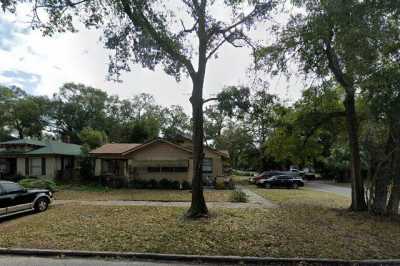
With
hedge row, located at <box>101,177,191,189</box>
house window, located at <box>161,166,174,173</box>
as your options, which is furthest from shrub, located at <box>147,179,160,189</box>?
house window, located at <box>161,166,174,173</box>

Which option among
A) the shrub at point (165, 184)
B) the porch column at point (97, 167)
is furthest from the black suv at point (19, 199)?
the porch column at point (97, 167)

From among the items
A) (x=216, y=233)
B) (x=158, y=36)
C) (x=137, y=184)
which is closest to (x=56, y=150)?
(x=137, y=184)

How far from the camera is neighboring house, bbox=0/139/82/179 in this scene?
28578 mm

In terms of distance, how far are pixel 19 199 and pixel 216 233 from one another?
790cm

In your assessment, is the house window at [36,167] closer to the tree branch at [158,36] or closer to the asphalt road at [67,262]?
the tree branch at [158,36]

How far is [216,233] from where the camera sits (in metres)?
8.80

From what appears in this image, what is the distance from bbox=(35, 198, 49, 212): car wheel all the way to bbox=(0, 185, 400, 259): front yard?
0.83 m

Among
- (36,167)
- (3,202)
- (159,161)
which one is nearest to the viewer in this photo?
(3,202)

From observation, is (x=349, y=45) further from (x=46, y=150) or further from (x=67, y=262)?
(x=46, y=150)

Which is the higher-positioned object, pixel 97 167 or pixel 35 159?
pixel 35 159

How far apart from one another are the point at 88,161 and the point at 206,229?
74.6ft

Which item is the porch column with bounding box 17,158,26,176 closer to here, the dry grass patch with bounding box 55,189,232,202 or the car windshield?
the dry grass patch with bounding box 55,189,232,202

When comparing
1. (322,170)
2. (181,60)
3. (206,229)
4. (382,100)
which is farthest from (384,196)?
(322,170)

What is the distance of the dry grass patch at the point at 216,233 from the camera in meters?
7.42
